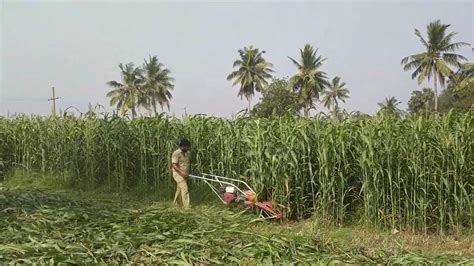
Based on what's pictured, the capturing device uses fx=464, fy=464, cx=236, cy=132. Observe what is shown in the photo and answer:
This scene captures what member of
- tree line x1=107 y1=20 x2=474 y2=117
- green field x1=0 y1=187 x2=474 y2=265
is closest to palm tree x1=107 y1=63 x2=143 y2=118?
tree line x1=107 y1=20 x2=474 y2=117

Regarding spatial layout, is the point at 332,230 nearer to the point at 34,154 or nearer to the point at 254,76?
the point at 34,154

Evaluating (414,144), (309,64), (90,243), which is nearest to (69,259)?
(90,243)

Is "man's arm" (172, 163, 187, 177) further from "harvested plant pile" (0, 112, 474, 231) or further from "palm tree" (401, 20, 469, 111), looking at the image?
"palm tree" (401, 20, 469, 111)

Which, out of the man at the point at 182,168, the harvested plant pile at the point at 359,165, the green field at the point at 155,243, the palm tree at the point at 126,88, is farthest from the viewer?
the palm tree at the point at 126,88

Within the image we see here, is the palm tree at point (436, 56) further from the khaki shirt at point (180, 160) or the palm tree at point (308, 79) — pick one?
the khaki shirt at point (180, 160)

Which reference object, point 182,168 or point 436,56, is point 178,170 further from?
point 436,56

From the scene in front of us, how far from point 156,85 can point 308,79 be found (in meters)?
15.9

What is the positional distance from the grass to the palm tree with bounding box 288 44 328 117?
3078 centimetres

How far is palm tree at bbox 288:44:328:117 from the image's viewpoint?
122 ft

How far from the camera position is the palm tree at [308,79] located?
37062 mm

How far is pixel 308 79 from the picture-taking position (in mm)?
37375

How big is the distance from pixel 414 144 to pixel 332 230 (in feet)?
5.71

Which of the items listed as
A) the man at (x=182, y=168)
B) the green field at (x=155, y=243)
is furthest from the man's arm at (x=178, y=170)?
the green field at (x=155, y=243)

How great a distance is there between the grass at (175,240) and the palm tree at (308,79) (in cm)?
3078
